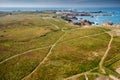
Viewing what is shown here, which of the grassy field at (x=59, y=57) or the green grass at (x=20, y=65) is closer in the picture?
the grassy field at (x=59, y=57)

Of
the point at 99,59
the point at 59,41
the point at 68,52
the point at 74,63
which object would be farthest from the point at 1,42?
the point at 99,59

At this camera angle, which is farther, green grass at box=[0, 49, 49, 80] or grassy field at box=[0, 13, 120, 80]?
green grass at box=[0, 49, 49, 80]

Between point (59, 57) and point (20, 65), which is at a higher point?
point (59, 57)

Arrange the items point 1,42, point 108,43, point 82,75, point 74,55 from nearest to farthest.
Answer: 1. point 82,75
2. point 74,55
3. point 108,43
4. point 1,42

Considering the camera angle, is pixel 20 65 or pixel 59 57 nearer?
pixel 20 65

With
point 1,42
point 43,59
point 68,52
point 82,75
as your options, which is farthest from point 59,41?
point 82,75

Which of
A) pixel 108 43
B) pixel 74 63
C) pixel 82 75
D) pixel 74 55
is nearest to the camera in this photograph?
pixel 82 75

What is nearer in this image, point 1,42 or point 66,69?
point 66,69

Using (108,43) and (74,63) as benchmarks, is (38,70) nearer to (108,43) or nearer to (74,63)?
(74,63)

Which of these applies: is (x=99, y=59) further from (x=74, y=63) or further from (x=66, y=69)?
(x=66, y=69)
